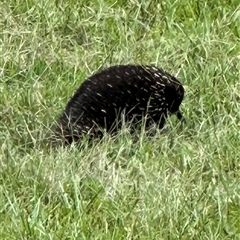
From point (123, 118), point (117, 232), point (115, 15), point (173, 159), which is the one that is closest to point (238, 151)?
point (173, 159)

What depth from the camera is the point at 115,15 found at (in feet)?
20.7

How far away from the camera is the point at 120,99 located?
5.34 metres

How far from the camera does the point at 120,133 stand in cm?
495

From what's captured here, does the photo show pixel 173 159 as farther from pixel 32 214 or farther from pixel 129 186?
pixel 32 214

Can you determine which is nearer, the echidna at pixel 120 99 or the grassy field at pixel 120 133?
the grassy field at pixel 120 133

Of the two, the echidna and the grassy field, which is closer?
the grassy field

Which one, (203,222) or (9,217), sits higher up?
(203,222)

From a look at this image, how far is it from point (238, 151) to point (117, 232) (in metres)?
1.09

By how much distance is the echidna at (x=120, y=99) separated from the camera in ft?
17.1

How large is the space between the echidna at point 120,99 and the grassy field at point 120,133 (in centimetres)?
13

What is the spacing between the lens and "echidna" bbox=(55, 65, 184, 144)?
5223mm

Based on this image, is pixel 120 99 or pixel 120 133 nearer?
pixel 120 133

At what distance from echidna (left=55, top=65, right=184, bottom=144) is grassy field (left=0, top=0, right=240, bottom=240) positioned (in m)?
0.13

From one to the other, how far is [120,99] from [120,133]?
16.8 inches
